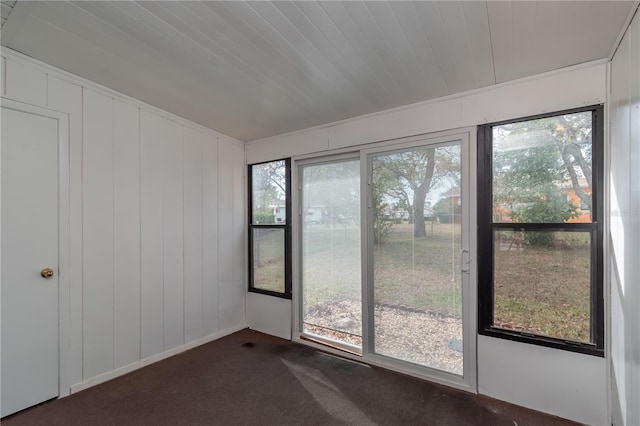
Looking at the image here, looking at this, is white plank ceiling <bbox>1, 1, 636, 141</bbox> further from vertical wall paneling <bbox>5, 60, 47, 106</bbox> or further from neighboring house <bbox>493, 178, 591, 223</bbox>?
neighboring house <bbox>493, 178, 591, 223</bbox>

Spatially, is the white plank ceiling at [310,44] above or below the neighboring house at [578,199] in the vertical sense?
above

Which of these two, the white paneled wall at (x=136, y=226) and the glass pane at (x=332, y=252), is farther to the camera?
the glass pane at (x=332, y=252)

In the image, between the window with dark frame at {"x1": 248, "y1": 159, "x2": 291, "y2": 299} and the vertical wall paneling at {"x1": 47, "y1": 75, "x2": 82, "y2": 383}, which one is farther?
the window with dark frame at {"x1": 248, "y1": 159, "x2": 291, "y2": 299}

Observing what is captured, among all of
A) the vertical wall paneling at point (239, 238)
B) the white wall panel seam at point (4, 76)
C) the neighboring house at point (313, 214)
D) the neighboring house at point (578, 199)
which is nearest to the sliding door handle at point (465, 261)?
the neighboring house at point (578, 199)

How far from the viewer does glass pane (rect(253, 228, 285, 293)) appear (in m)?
3.76

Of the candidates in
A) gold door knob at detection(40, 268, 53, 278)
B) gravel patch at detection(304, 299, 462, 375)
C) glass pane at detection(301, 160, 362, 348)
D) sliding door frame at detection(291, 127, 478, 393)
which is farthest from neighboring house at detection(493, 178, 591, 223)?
gold door knob at detection(40, 268, 53, 278)

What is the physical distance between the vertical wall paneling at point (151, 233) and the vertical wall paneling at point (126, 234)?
5cm

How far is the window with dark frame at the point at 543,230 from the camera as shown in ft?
6.74

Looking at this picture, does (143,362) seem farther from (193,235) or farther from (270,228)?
(270,228)

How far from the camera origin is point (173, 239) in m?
3.14

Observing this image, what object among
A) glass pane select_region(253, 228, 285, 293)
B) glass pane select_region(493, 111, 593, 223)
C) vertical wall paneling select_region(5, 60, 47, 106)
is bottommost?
glass pane select_region(253, 228, 285, 293)

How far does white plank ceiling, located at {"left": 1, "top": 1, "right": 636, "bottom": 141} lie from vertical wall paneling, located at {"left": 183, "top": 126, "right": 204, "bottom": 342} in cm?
75

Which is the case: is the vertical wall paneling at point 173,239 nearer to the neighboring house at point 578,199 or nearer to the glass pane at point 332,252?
the glass pane at point 332,252

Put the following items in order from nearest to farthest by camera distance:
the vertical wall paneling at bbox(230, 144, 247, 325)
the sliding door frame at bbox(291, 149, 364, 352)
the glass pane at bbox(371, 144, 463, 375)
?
the glass pane at bbox(371, 144, 463, 375), the sliding door frame at bbox(291, 149, 364, 352), the vertical wall paneling at bbox(230, 144, 247, 325)
